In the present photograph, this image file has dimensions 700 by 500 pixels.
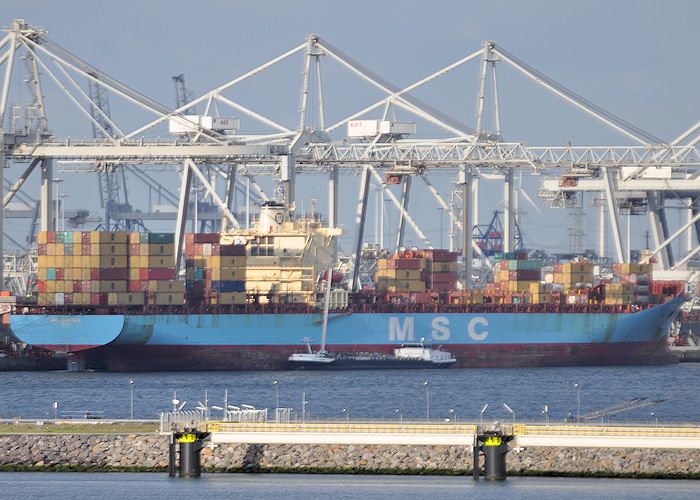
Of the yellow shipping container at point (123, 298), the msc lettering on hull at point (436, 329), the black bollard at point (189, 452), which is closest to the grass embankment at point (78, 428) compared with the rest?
the black bollard at point (189, 452)

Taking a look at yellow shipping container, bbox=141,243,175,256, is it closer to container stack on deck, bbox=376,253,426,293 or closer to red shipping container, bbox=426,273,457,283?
container stack on deck, bbox=376,253,426,293

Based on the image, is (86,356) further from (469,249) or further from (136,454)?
(136,454)

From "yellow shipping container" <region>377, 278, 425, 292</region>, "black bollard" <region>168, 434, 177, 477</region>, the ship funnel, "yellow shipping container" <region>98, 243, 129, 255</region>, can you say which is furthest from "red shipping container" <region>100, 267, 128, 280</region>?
"black bollard" <region>168, 434, 177, 477</region>

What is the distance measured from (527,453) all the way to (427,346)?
136 feet

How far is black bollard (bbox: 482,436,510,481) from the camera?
40312 mm

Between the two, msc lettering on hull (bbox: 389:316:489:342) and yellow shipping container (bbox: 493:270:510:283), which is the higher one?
yellow shipping container (bbox: 493:270:510:283)

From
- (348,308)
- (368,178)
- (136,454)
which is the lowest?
(136,454)

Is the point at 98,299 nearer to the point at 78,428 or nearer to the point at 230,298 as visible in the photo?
the point at 230,298

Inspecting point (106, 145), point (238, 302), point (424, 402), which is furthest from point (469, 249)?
point (424, 402)

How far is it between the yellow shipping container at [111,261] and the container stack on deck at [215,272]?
5563 millimetres

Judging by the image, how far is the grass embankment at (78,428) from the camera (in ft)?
147

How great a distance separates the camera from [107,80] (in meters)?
82.1

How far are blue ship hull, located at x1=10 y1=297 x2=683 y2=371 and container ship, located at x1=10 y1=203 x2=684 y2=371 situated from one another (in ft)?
0.19

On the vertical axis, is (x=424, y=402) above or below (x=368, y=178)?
below
